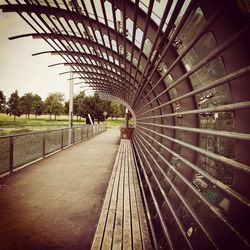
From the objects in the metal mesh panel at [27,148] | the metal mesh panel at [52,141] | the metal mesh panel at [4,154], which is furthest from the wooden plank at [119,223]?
the metal mesh panel at [52,141]

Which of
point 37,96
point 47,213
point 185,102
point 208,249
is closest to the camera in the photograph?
point 208,249

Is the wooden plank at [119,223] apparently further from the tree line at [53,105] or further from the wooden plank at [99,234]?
the tree line at [53,105]

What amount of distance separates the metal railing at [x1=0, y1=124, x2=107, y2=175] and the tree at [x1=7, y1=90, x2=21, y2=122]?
72097 millimetres

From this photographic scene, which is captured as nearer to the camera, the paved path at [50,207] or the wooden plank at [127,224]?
the wooden plank at [127,224]

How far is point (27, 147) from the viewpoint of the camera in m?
7.21

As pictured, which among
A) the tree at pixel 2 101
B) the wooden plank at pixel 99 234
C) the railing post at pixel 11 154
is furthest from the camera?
the tree at pixel 2 101

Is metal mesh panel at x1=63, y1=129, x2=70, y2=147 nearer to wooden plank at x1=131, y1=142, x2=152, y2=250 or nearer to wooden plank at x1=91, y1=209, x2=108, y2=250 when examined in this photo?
wooden plank at x1=131, y1=142, x2=152, y2=250

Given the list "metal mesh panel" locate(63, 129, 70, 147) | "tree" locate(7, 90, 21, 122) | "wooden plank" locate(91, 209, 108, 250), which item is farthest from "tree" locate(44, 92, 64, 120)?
"wooden plank" locate(91, 209, 108, 250)

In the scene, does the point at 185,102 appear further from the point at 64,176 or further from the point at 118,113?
the point at 118,113

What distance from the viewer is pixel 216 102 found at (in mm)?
6305

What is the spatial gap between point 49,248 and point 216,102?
18.2 ft

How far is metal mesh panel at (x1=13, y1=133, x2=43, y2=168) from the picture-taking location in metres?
6.54

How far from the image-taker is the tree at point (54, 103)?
8650cm

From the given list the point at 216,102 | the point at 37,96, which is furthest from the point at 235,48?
the point at 37,96
